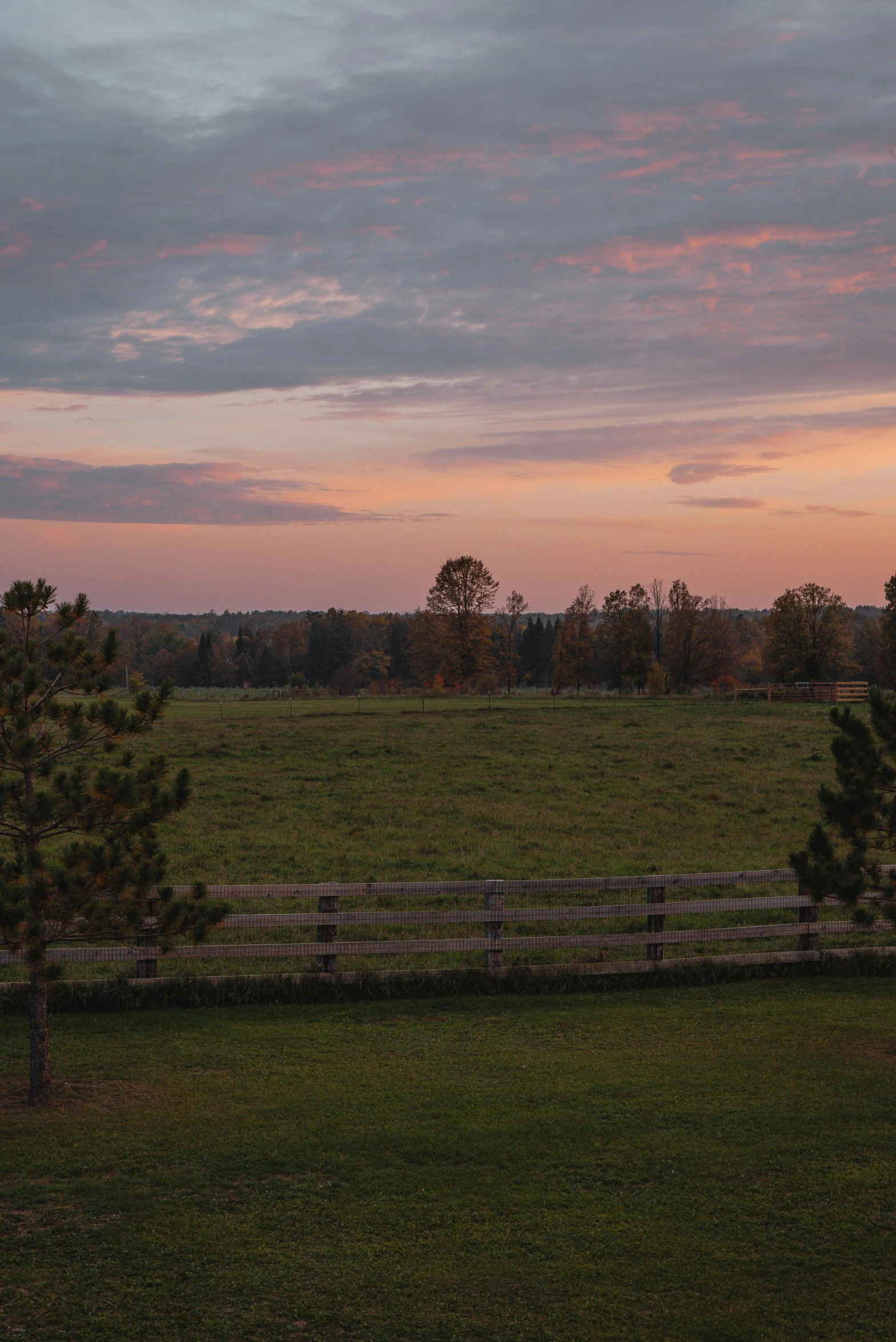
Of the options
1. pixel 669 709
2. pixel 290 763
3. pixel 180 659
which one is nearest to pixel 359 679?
pixel 180 659

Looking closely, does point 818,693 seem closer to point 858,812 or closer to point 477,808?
point 477,808

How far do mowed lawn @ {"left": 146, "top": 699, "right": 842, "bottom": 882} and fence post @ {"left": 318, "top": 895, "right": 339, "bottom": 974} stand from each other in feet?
22.2

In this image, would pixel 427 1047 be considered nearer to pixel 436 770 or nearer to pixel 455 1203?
pixel 455 1203

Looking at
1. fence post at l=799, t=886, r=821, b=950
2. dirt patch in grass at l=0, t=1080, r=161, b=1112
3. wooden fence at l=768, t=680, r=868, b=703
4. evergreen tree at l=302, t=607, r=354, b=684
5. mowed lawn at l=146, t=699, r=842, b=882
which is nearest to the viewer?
dirt patch in grass at l=0, t=1080, r=161, b=1112

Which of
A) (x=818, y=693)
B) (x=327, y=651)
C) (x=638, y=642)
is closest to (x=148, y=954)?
(x=818, y=693)

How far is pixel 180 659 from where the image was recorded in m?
165

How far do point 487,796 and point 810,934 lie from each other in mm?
16014

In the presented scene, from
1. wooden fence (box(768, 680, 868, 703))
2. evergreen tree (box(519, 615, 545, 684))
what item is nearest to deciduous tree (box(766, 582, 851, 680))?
wooden fence (box(768, 680, 868, 703))

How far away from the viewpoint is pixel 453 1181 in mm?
7242

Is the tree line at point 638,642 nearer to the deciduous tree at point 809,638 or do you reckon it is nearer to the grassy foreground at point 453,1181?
the deciduous tree at point 809,638

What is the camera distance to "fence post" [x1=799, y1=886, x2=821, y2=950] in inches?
525

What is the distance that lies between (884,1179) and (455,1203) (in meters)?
2.92

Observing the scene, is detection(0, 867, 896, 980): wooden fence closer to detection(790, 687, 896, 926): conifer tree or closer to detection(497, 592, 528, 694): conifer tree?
detection(790, 687, 896, 926): conifer tree

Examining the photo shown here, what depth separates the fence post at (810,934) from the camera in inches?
525
